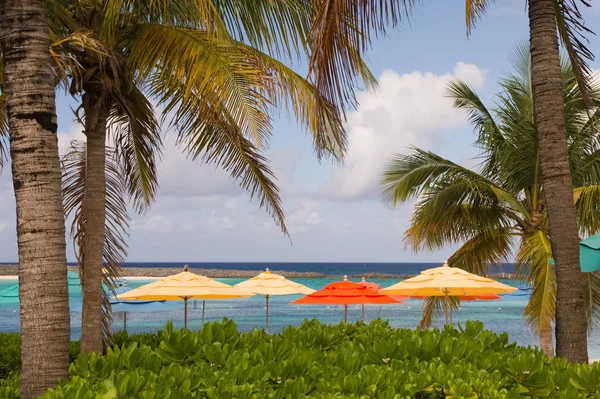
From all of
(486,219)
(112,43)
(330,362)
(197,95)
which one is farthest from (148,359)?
(486,219)

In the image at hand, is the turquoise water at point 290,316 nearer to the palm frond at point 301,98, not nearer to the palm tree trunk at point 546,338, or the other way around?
the palm tree trunk at point 546,338

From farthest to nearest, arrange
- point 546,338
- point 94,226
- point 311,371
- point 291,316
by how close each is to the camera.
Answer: point 291,316
point 546,338
point 94,226
point 311,371

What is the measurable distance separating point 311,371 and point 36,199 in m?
2.14

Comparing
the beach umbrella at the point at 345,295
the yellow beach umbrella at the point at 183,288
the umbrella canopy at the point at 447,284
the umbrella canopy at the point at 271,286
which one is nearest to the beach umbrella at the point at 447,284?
the umbrella canopy at the point at 447,284

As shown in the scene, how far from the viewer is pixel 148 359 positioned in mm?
3484

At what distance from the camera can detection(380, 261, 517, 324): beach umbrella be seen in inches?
520

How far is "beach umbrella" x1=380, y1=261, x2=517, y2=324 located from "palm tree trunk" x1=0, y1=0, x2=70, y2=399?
977cm

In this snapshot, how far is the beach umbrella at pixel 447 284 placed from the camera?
13219mm

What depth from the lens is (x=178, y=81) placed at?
870cm

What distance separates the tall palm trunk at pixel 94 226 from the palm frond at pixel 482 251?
9.43 meters

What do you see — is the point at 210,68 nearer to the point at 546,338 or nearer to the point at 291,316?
the point at 546,338

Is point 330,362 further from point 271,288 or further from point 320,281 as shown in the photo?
point 320,281

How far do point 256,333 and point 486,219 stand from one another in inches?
460

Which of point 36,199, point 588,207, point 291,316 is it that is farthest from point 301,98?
point 291,316
